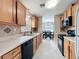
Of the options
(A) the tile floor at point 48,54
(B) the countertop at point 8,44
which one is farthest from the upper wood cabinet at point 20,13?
(A) the tile floor at point 48,54

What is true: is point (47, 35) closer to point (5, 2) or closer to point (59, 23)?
point (59, 23)

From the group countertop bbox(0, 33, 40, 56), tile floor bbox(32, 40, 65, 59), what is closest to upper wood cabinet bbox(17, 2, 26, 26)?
countertop bbox(0, 33, 40, 56)

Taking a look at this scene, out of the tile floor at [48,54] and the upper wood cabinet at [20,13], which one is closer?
the upper wood cabinet at [20,13]

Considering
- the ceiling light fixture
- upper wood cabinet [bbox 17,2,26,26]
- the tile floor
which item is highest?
the ceiling light fixture

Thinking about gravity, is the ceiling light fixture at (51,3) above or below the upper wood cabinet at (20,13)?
above

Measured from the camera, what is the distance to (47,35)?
42.0 feet

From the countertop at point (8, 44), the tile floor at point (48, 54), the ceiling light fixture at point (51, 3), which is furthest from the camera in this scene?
the tile floor at point (48, 54)

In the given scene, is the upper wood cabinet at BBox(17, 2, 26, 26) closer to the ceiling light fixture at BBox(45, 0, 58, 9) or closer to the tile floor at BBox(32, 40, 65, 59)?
the ceiling light fixture at BBox(45, 0, 58, 9)

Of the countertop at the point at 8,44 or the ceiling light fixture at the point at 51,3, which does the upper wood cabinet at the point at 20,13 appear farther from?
the ceiling light fixture at the point at 51,3

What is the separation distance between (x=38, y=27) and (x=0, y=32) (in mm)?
6831

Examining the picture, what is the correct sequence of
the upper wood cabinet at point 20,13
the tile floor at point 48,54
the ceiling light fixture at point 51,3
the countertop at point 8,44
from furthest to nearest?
the tile floor at point 48,54 < the ceiling light fixture at point 51,3 < the upper wood cabinet at point 20,13 < the countertop at point 8,44

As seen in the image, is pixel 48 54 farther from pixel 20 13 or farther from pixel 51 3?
pixel 20 13

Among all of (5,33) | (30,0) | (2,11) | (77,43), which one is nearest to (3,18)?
(2,11)

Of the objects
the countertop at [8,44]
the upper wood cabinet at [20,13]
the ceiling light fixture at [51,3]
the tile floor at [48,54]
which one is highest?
the ceiling light fixture at [51,3]
